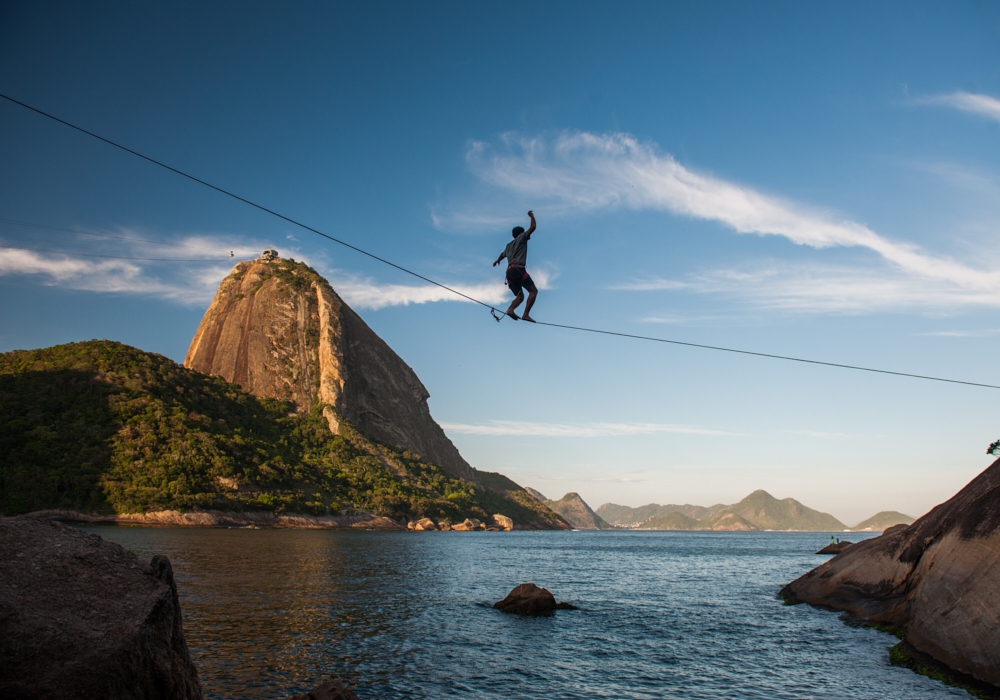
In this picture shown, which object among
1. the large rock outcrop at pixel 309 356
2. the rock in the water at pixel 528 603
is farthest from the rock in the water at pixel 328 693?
the large rock outcrop at pixel 309 356

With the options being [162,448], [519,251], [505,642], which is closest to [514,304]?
[519,251]

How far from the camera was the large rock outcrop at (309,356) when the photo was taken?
138250mm

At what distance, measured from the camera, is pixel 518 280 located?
15.1m

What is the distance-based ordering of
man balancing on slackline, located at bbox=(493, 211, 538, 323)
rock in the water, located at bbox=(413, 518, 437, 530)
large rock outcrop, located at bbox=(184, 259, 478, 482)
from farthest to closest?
1. large rock outcrop, located at bbox=(184, 259, 478, 482)
2. rock in the water, located at bbox=(413, 518, 437, 530)
3. man balancing on slackline, located at bbox=(493, 211, 538, 323)

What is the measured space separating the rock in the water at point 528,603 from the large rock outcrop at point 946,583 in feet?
36.4

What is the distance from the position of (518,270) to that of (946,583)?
13.3 m

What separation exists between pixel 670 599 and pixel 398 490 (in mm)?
94730

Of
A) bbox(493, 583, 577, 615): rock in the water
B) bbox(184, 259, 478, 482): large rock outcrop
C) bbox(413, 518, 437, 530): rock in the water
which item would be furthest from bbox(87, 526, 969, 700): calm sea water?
bbox(184, 259, 478, 482): large rock outcrop

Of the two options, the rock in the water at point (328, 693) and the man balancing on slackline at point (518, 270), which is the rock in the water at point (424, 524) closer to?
the man balancing on slackline at point (518, 270)

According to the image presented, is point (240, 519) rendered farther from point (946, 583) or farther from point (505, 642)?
point (946, 583)

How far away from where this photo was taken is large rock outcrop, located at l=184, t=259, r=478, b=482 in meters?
138

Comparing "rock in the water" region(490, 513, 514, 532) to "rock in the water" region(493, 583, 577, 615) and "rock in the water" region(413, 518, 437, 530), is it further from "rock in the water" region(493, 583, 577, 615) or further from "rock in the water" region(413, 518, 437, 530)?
"rock in the water" region(493, 583, 577, 615)

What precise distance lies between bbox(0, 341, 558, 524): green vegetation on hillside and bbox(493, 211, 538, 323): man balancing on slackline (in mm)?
70256

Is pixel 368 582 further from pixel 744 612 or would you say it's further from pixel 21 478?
pixel 21 478
